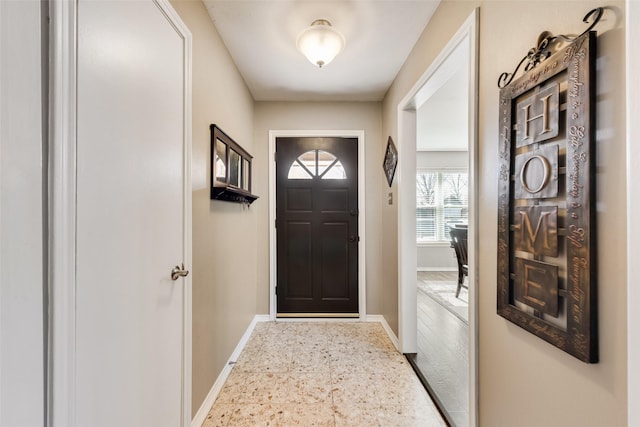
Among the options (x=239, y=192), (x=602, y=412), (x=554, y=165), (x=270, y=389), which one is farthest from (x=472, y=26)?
(x=270, y=389)

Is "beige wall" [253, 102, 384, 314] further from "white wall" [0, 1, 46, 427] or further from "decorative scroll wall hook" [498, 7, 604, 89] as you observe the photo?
"white wall" [0, 1, 46, 427]

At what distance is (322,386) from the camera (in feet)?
6.57

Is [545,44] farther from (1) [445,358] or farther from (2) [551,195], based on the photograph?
(1) [445,358]

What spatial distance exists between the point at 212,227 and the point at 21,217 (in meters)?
1.23

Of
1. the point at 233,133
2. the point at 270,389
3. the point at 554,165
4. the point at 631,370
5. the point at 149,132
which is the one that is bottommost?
the point at 270,389

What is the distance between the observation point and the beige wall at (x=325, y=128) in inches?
129

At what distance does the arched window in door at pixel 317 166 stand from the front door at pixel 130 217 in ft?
6.30

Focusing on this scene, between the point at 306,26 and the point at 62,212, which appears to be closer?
the point at 62,212

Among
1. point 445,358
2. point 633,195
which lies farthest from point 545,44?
point 445,358

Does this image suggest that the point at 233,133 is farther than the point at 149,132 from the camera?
Yes

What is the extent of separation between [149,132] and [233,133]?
4.45 feet

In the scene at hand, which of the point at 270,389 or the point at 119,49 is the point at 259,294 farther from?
the point at 119,49

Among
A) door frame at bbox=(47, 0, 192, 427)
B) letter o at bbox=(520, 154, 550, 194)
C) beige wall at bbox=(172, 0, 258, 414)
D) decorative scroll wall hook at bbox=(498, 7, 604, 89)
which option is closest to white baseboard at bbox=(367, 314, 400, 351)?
beige wall at bbox=(172, 0, 258, 414)

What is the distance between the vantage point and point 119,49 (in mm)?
955
